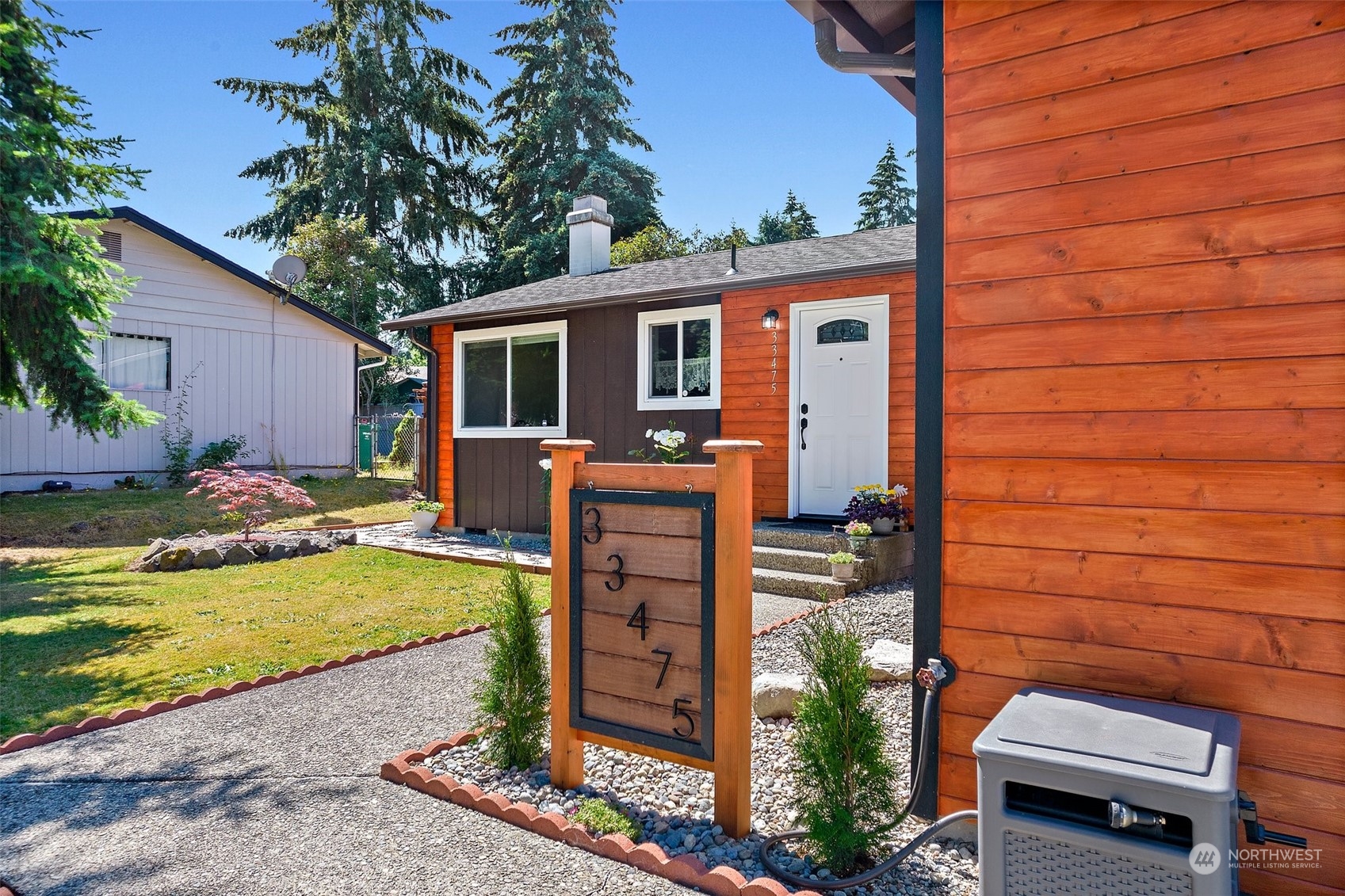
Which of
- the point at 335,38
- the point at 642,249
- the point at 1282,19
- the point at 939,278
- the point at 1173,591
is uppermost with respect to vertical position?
the point at 335,38

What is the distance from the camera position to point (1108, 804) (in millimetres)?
1499

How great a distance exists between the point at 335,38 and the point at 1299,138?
Answer: 26.7m

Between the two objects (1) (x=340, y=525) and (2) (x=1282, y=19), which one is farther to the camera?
(1) (x=340, y=525)

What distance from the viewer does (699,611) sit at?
7.95 ft

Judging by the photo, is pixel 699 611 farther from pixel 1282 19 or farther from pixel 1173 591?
pixel 1282 19

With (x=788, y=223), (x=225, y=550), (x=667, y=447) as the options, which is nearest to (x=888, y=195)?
(x=788, y=223)

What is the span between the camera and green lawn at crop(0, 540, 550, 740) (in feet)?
13.1

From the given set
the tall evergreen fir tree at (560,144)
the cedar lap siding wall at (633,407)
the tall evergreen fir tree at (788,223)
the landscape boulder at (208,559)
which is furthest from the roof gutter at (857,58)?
the tall evergreen fir tree at (788,223)

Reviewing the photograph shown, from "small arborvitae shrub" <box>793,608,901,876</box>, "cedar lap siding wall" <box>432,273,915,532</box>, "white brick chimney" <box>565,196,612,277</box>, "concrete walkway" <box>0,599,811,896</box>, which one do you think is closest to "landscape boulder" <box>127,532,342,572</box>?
"cedar lap siding wall" <box>432,273,915,532</box>

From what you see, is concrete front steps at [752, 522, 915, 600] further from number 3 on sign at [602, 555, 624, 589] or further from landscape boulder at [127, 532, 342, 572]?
landscape boulder at [127, 532, 342, 572]

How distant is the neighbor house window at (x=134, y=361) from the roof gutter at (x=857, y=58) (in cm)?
1243

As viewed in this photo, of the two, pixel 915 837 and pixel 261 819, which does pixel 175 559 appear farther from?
pixel 915 837

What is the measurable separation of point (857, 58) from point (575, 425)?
21.2 ft

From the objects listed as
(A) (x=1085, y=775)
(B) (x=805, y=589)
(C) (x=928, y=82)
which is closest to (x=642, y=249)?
(B) (x=805, y=589)
